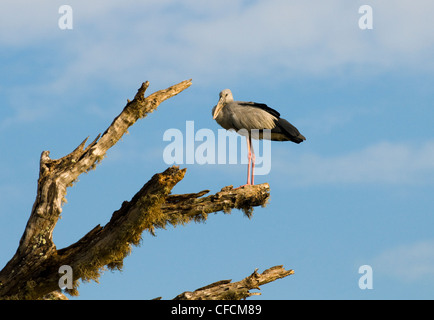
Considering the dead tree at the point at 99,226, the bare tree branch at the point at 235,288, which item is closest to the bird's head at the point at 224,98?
the dead tree at the point at 99,226

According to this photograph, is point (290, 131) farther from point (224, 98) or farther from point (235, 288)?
point (235, 288)

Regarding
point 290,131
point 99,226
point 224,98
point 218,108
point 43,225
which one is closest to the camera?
point 43,225

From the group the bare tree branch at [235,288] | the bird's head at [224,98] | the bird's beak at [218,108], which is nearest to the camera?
the bare tree branch at [235,288]

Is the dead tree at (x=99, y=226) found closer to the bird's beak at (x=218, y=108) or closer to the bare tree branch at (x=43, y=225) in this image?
the bare tree branch at (x=43, y=225)

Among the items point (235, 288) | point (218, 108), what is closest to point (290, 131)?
point (218, 108)

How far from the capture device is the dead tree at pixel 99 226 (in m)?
10.8

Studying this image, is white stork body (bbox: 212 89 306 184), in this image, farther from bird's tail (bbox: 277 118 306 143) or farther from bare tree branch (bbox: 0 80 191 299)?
bare tree branch (bbox: 0 80 191 299)

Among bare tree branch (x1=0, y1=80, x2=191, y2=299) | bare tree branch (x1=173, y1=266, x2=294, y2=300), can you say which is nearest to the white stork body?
bare tree branch (x1=173, y1=266, x2=294, y2=300)

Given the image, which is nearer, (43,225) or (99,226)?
(43,225)

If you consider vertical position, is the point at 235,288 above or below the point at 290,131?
below

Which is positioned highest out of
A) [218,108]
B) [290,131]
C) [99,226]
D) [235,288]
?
[218,108]

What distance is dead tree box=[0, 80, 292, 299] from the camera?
10781mm

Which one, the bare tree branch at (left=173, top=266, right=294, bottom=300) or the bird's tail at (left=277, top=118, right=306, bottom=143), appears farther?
the bird's tail at (left=277, top=118, right=306, bottom=143)

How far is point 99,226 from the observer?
11.3 meters
